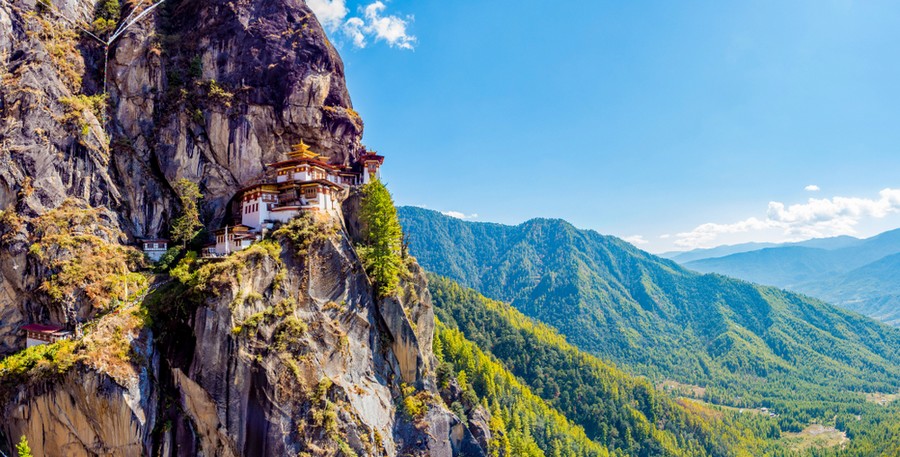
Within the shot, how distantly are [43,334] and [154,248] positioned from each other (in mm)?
12762

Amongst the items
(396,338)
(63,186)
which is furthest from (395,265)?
(63,186)

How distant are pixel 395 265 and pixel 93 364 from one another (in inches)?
1135

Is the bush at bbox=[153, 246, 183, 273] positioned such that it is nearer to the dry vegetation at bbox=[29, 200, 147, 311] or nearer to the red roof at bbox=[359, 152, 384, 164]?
the dry vegetation at bbox=[29, 200, 147, 311]

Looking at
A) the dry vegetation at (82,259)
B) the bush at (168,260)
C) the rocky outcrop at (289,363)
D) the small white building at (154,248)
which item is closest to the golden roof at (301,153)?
the rocky outcrop at (289,363)

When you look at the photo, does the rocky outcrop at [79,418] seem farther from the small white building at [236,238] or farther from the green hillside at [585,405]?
the green hillside at [585,405]

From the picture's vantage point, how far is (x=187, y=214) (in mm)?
52438

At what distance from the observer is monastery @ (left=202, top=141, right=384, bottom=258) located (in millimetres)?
47000

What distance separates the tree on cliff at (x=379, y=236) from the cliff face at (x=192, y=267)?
2.21 m

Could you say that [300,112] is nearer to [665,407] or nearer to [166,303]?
[166,303]

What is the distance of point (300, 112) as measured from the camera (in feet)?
192

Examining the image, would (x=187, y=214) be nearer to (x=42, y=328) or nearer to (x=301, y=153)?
(x=301, y=153)

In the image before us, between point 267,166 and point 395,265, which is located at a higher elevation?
point 267,166

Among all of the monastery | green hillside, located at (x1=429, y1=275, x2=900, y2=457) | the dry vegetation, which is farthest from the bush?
green hillside, located at (x1=429, y1=275, x2=900, y2=457)

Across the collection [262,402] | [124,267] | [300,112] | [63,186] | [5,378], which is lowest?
[262,402]
